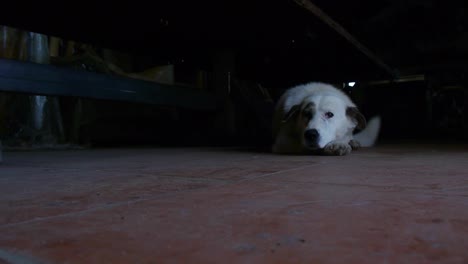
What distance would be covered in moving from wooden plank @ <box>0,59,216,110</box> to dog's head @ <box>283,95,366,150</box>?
1103mm

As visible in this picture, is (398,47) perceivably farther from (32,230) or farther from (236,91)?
(32,230)

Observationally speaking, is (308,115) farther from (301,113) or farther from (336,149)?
(336,149)

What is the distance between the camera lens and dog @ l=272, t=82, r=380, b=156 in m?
2.28

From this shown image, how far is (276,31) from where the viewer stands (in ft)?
11.7

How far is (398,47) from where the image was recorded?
5.00 meters

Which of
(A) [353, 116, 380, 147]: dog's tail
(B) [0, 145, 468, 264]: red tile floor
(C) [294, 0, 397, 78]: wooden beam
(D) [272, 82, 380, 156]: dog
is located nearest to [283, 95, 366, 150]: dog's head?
(D) [272, 82, 380, 156]: dog

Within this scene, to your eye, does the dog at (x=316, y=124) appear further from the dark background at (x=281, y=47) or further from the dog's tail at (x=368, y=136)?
the dark background at (x=281, y=47)

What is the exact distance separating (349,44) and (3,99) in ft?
10.6

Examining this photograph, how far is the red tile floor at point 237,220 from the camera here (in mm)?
501

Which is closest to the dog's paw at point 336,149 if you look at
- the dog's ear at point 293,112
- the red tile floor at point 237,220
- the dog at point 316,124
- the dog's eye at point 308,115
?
the dog at point 316,124

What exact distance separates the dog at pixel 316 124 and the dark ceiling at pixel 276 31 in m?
0.60

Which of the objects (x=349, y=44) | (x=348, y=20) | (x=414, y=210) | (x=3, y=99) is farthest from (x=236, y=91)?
(x=414, y=210)

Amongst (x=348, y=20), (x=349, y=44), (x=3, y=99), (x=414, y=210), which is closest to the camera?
(x=414, y=210)

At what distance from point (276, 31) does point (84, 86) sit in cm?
161
